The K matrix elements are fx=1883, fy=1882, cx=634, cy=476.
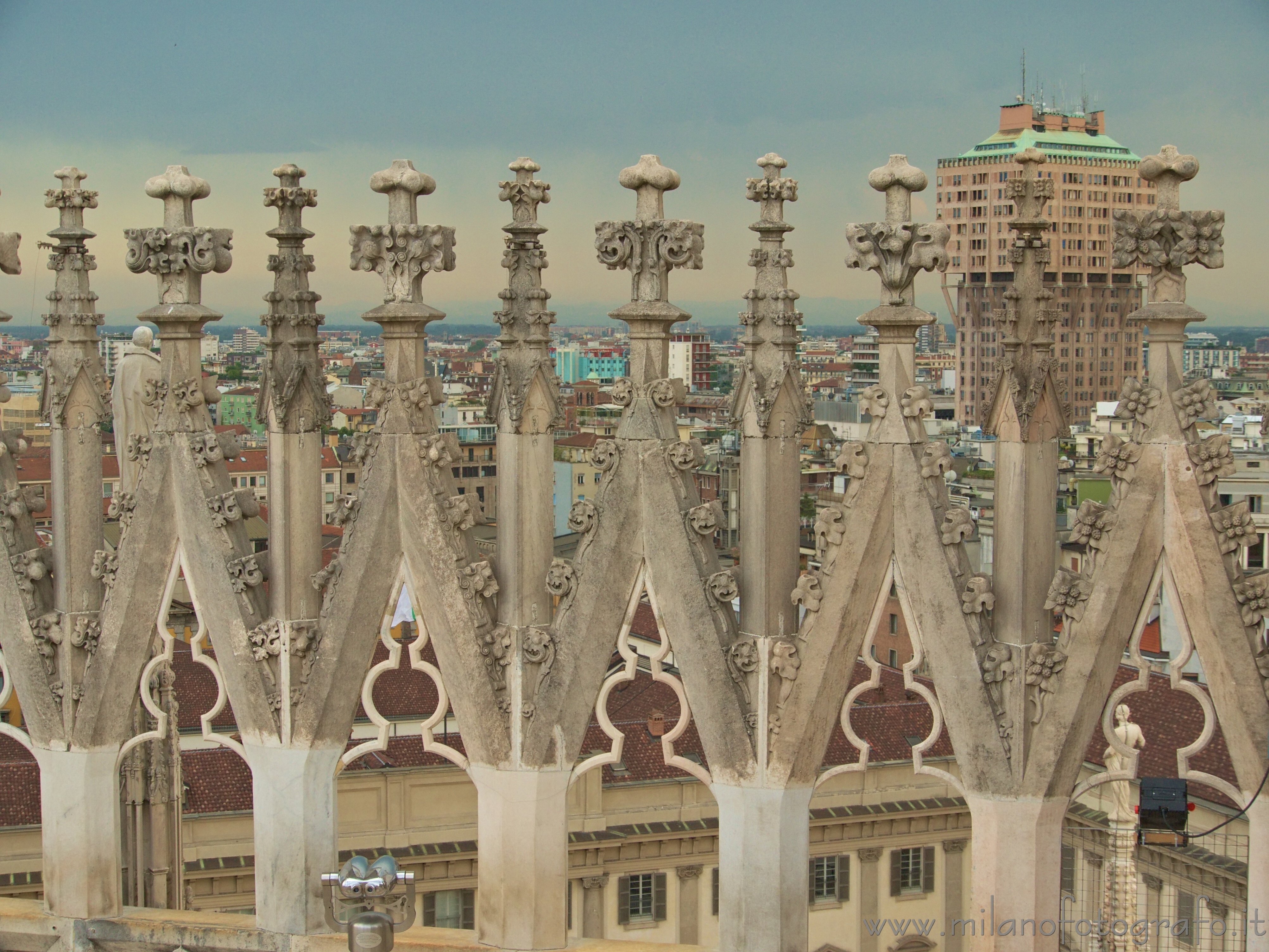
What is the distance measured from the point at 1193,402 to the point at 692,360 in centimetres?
1360

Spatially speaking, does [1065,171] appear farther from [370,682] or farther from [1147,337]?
[370,682]

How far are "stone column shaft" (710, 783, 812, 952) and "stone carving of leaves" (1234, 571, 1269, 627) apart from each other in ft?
9.24

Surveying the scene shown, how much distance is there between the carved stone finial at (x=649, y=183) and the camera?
11555 mm

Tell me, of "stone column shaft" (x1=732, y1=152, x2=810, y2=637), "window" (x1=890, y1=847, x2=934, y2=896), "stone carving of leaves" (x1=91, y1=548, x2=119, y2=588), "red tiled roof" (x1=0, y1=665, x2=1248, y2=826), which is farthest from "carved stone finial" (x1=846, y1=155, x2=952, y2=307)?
"window" (x1=890, y1=847, x2=934, y2=896)

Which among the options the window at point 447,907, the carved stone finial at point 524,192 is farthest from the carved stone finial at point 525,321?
the window at point 447,907

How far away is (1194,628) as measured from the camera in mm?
10922

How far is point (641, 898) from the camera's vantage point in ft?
156

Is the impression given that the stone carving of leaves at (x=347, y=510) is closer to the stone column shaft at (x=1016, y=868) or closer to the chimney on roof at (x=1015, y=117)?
the stone column shaft at (x=1016, y=868)

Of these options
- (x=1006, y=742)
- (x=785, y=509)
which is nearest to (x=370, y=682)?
(x=785, y=509)

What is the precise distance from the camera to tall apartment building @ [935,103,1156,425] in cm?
1209

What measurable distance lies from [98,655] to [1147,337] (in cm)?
709

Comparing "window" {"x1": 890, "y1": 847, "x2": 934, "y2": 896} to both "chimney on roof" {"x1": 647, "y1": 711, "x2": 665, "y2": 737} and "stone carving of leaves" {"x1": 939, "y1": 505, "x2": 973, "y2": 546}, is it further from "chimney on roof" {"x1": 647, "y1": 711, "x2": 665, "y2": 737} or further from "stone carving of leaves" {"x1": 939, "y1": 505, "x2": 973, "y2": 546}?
"stone carving of leaves" {"x1": 939, "y1": 505, "x2": 973, "y2": 546}

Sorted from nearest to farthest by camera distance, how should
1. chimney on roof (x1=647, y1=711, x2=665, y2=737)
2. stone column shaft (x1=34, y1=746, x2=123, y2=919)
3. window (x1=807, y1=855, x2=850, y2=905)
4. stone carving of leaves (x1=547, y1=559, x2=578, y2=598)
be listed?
1. stone carving of leaves (x1=547, y1=559, x2=578, y2=598)
2. stone column shaft (x1=34, y1=746, x2=123, y2=919)
3. chimney on roof (x1=647, y1=711, x2=665, y2=737)
4. window (x1=807, y1=855, x2=850, y2=905)

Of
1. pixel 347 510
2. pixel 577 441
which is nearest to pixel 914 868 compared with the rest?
pixel 577 441
